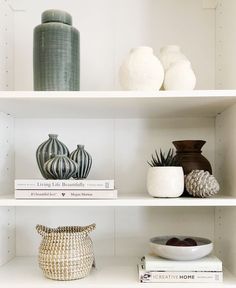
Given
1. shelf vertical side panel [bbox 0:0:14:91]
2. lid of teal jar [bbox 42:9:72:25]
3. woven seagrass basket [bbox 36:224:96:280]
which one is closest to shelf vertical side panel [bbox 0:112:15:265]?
shelf vertical side panel [bbox 0:0:14:91]

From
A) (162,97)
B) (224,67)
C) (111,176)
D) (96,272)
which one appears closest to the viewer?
(162,97)

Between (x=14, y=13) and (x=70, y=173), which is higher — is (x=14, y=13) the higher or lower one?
the higher one

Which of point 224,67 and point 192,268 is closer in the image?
point 192,268

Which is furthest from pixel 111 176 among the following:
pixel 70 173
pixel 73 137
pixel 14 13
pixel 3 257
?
pixel 14 13

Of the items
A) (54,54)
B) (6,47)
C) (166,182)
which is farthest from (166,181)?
(6,47)

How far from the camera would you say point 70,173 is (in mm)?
1319

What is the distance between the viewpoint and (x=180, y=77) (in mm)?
1277

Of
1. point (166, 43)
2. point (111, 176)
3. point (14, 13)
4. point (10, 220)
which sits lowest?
point (10, 220)

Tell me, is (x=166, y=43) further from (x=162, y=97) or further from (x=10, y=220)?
(x=10, y=220)

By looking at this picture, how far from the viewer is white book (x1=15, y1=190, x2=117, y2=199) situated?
1269 mm

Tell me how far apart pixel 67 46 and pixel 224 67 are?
53cm

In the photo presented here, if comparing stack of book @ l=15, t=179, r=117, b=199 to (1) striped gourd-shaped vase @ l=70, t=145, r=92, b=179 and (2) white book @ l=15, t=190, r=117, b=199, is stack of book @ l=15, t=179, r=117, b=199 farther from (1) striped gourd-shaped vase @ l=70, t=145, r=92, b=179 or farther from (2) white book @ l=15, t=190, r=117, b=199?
(1) striped gourd-shaped vase @ l=70, t=145, r=92, b=179

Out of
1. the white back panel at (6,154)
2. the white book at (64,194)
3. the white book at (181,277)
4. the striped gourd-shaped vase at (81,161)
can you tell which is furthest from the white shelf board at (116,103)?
the white book at (181,277)

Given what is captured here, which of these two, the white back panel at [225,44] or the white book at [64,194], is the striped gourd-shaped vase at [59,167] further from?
the white back panel at [225,44]
